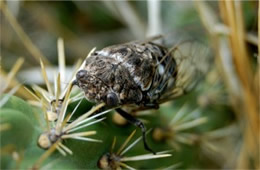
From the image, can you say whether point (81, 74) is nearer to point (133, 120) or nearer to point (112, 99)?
point (112, 99)

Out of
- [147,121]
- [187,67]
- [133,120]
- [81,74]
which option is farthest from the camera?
[187,67]

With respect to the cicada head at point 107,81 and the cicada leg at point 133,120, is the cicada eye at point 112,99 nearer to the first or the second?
the cicada head at point 107,81

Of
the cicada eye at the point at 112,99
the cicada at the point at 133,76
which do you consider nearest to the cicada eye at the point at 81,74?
the cicada at the point at 133,76

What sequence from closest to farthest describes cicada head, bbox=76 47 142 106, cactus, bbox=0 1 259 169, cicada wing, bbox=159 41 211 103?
1. cactus, bbox=0 1 259 169
2. cicada head, bbox=76 47 142 106
3. cicada wing, bbox=159 41 211 103

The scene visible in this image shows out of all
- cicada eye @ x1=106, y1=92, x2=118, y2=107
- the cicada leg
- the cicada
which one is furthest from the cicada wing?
cicada eye @ x1=106, y1=92, x2=118, y2=107

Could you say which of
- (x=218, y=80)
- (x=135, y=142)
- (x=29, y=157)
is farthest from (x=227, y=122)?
(x=29, y=157)

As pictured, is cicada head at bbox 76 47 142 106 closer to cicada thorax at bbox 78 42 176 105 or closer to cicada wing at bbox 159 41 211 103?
cicada thorax at bbox 78 42 176 105

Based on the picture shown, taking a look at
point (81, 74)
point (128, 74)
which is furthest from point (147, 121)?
point (81, 74)
